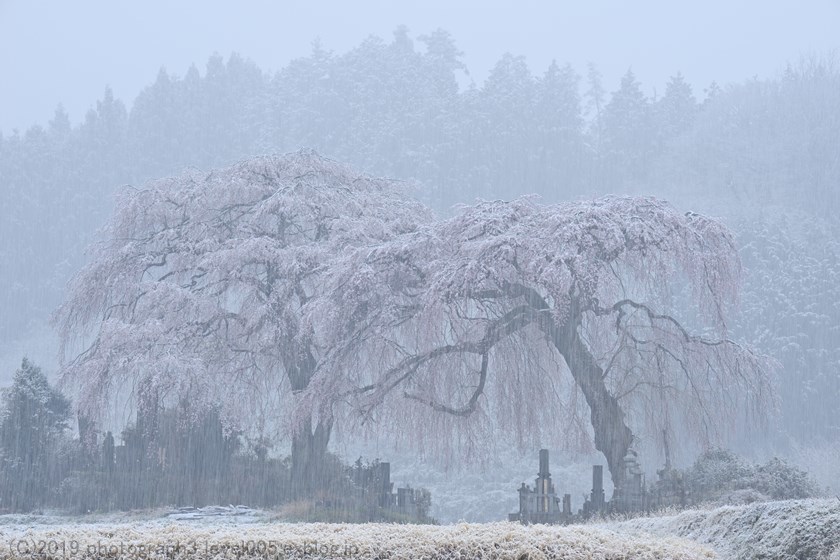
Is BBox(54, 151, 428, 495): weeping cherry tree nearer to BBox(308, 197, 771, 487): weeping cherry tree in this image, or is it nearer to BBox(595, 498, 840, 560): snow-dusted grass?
BBox(308, 197, 771, 487): weeping cherry tree

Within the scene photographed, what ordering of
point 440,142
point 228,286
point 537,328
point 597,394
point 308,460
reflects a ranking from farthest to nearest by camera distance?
point 440,142 < point 228,286 < point 308,460 < point 537,328 < point 597,394

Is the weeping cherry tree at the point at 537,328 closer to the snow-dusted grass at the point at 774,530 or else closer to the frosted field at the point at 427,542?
the snow-dusted grass at the point at 774,530

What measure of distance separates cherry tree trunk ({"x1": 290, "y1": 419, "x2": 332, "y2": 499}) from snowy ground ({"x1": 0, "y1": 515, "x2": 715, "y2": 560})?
1288cm

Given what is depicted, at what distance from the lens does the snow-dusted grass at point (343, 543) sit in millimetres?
6469

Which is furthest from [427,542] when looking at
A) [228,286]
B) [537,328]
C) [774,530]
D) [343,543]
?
[228,286]

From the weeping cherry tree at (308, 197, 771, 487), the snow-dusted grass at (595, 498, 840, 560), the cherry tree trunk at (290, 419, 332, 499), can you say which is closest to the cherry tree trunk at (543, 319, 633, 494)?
the weeping cherry tree at (308, 197, 771, 487)

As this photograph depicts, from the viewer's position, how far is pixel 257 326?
21328 mm

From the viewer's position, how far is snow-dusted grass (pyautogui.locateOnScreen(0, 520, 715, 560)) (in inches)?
255

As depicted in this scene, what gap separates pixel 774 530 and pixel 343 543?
12.1 ft

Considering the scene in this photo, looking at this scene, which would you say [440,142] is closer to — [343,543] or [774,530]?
[774,530]

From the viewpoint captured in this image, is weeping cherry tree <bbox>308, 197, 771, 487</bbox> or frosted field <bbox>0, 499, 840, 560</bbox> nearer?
frosted field <bbox>0, 499, 840, 560</bbox>

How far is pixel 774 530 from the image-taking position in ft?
25.4

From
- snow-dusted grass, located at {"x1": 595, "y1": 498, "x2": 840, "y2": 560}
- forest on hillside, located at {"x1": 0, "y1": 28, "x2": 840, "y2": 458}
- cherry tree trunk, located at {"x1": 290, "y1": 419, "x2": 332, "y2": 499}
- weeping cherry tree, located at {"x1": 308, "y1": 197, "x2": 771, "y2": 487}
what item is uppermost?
forest on hillside, located at {"x1": 0, "y1": 28, "x2": 840, "y2": 458}

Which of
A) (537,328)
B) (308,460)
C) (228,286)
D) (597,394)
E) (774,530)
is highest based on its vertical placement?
(228,286)
